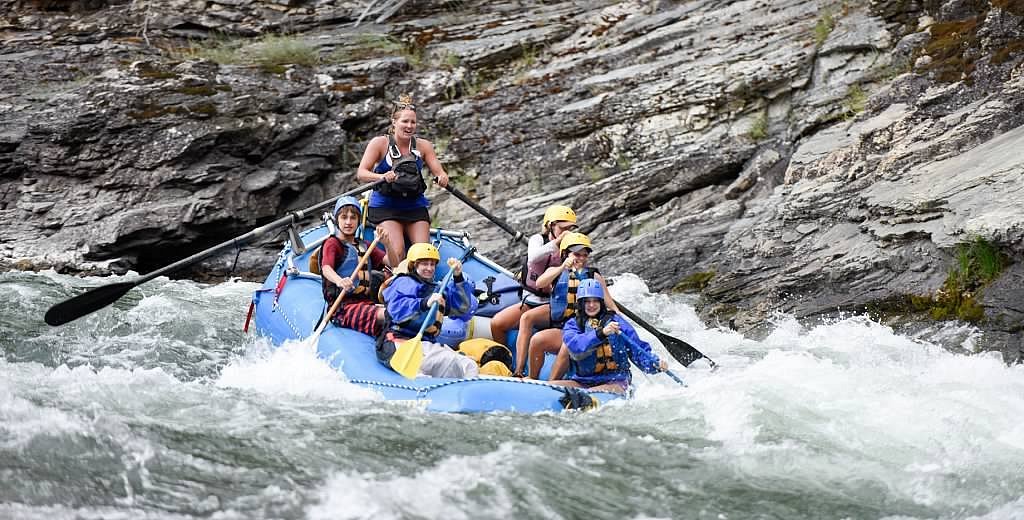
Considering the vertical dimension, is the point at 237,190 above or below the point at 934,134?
below

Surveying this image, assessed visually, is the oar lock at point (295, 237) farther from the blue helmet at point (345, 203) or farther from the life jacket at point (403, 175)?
the life jacket at point (403, 175)

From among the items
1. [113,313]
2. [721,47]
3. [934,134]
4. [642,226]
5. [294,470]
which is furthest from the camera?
[721,47]

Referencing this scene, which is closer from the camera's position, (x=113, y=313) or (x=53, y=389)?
(x=53, y=389)

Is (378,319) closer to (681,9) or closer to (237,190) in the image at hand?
(237,190)

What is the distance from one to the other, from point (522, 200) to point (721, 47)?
2.71m

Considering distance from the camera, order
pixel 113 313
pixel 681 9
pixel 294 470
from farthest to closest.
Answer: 1. pixel 681 9
2. pixel 113 313
3. pixel 294 470

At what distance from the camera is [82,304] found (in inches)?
283

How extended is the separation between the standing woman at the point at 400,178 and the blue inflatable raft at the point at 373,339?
1.25 ft

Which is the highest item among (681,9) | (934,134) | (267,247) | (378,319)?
(681,9)

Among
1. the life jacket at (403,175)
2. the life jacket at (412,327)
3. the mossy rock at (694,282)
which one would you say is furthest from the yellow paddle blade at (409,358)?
the mossy rock at (694,282)

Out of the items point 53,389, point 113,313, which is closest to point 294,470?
point 53,389

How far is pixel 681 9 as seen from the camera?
12.0m

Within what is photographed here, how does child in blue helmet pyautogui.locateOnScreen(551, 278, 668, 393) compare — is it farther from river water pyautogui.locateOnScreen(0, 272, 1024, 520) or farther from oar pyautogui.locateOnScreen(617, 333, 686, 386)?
river water pyautogui.locateOnScreen(0, 272, 1024, 520)

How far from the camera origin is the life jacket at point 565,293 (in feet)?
20.5
